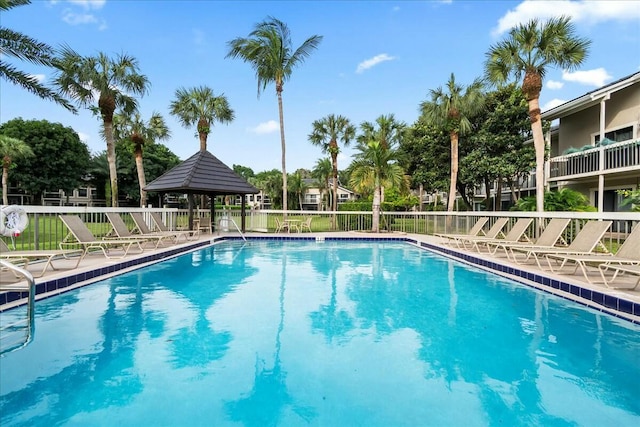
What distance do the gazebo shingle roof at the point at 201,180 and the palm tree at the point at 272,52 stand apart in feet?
10.8

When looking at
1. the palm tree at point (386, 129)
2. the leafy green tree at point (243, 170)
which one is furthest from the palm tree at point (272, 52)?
the leafy green tree at point (243, 170)

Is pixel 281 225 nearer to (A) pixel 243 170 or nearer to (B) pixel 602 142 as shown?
(B) pixel 602 142

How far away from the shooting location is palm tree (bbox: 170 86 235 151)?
21.5m

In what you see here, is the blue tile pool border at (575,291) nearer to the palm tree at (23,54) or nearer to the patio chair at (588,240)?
the patio chair at (588,240)

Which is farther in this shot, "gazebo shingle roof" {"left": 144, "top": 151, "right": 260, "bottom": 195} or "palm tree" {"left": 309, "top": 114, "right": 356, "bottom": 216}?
"palm tree" {"left": 309, "top": 114, "right": 356, "bottom": 216}

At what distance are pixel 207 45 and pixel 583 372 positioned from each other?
18436 millimetres

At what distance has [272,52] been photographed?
60.4 feet

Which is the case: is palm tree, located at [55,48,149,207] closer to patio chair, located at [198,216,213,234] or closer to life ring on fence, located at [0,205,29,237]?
patio chair, located at [198,216,213,234]

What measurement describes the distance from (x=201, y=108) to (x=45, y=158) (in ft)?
77.1

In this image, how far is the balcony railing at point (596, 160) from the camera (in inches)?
527

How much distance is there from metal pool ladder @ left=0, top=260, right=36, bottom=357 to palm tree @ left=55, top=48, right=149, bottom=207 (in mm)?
14108

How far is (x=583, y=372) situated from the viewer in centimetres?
337

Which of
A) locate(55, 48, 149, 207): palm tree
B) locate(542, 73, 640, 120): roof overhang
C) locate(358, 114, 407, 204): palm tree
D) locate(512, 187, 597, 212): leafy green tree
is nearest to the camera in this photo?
locate(512, 187, 597, 212): leafy green tree

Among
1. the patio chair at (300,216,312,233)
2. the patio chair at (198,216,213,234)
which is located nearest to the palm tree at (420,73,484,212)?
the patio chair at (300,216,312,233)
